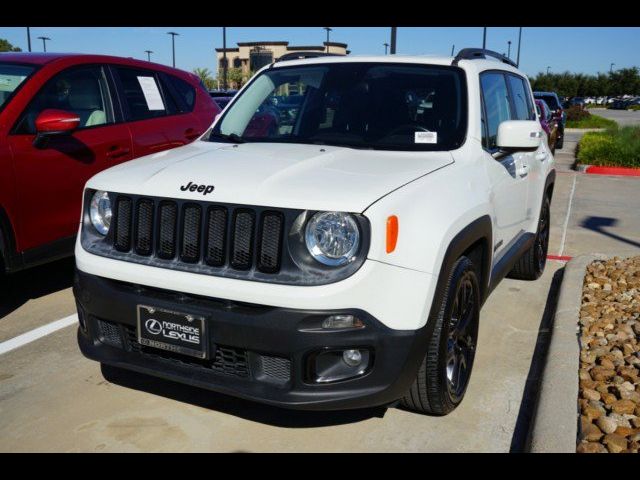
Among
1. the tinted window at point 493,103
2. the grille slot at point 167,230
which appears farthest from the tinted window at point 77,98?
the tinted window at point 493,103

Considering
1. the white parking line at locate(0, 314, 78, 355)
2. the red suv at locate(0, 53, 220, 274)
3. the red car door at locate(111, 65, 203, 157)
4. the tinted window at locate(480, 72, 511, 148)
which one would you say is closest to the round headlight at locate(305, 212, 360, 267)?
the tinted window at locate(480, 72, 511, 148)

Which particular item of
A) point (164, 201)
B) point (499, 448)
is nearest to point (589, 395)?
point (499, 448)

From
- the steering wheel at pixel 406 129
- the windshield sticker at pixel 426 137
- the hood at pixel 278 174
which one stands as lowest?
the hood at pixel 278 174

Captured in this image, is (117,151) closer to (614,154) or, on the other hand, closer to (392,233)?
(392,233)

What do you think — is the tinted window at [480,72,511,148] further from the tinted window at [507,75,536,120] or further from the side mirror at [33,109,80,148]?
the side mirror at [33,109,80,148]

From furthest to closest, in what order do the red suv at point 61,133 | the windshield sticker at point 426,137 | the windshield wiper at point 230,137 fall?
1. the red suv at point 61,133
2. the windshield wiper at point 230,137
3. the windshield sticker at point 426,137

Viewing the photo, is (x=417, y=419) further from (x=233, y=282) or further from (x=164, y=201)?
(x=164, y=201)

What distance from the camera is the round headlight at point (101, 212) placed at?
318 cm

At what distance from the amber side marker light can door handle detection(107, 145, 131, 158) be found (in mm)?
3241

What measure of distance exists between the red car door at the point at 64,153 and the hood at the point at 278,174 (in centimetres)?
146

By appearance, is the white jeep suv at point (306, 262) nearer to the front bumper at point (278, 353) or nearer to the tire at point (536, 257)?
the front bumper at point (278, 353)

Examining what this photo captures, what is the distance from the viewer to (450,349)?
3264 millimetres

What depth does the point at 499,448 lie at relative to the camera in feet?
10.1

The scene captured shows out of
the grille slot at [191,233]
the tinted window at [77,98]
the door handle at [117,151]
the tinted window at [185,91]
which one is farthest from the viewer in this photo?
the tinted window at [185,91]
